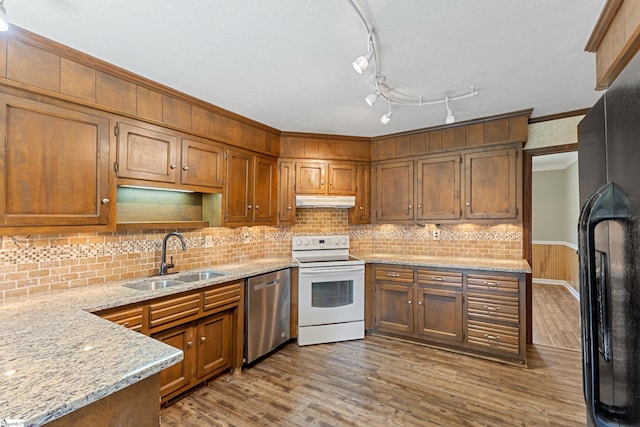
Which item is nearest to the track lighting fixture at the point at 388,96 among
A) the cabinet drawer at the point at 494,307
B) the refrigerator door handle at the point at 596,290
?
the refrigerator door handle at the point at 596,290

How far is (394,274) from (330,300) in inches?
31.8

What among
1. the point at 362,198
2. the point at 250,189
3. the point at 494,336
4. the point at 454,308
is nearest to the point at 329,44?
the point at 250,189

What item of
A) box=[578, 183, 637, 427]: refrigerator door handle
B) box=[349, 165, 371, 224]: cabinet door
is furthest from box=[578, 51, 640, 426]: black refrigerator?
box=[349, 165, 371, 224]: cabinet door

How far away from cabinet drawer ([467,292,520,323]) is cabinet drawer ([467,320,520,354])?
0.27 feet

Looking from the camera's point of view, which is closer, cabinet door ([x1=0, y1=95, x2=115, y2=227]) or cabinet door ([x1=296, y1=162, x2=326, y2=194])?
cabinet door ([x1=0, y1=95, x2=115, y2=227])

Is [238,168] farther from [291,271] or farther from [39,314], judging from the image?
[39,314]

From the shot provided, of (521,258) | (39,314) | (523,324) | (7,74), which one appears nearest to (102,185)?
(7,74)

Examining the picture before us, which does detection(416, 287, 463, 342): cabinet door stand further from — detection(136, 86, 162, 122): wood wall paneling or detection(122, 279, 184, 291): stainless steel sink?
detection(136, 86, 162, 122): wood wall paneling

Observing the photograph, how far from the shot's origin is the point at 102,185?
211cm

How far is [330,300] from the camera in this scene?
3.46 meters

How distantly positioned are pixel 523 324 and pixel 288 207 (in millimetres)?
2754

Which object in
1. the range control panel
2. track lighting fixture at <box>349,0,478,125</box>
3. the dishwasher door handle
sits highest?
track lighting fixture at <box>349,0,478,125</box>

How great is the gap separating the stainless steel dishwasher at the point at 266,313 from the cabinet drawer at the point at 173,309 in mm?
578

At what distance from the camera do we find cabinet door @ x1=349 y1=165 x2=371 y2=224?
4.00 meters
